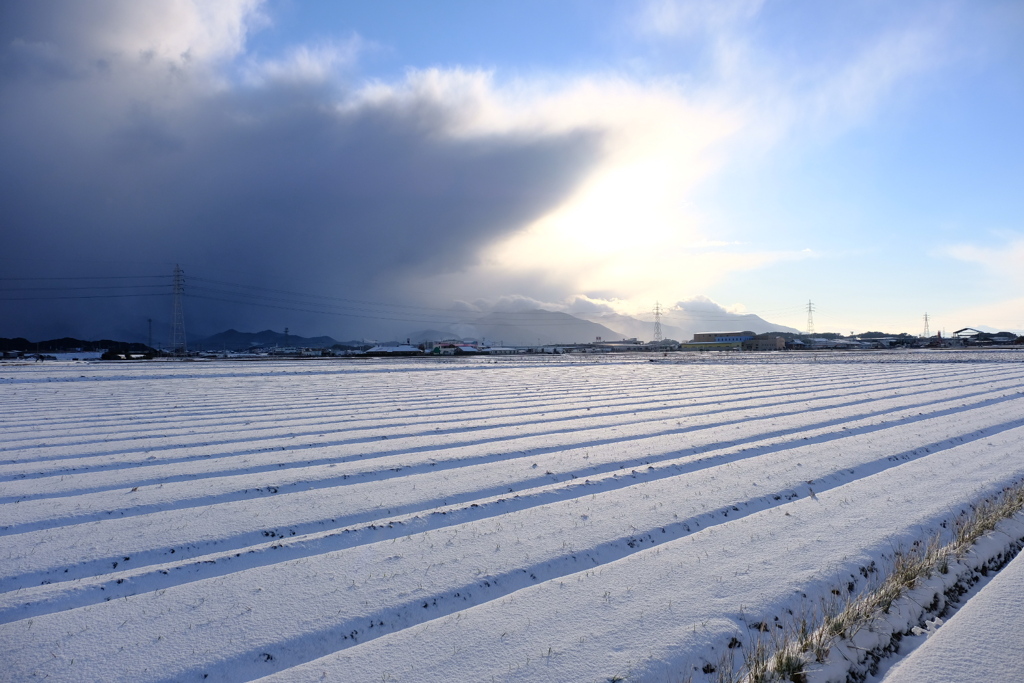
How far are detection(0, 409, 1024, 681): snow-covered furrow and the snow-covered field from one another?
2cm

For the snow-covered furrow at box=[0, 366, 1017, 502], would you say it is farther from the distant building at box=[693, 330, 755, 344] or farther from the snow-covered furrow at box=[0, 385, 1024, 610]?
the distant building at box=[693, 330, 755, 344]

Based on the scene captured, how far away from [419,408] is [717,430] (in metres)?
6.77

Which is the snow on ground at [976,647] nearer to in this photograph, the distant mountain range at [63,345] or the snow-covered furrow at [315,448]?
the snow-covered furrow at [315,448]

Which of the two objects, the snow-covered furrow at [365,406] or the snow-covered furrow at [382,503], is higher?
the snow-covered furrow at [365,406]

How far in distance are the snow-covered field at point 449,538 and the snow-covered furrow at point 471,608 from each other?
0.7 inches

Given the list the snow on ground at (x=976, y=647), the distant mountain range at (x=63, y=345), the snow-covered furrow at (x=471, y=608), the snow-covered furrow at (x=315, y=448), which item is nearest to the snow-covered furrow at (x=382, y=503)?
the snow-covered furrow at (x=471, y=608)

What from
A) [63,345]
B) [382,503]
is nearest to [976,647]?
[382,503]

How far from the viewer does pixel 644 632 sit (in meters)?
3.35

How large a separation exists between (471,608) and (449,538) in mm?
1145

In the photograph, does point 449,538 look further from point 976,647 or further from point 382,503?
point 976,647

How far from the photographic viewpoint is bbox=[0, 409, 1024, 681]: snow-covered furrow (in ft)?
10.1

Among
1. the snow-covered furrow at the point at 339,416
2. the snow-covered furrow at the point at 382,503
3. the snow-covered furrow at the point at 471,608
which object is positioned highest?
the snow-covered furrow at the point at 339,416

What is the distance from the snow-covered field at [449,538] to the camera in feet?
10.6

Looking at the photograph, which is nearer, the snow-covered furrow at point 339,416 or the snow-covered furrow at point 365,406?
the snow-covered furrow at point 339,416
